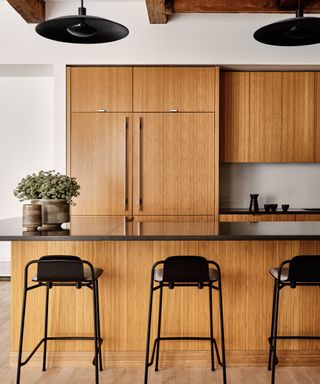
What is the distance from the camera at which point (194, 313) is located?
2984 millimetres

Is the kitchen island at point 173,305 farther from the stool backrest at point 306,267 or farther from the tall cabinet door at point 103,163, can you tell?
the tall cabinet door at point 103,163

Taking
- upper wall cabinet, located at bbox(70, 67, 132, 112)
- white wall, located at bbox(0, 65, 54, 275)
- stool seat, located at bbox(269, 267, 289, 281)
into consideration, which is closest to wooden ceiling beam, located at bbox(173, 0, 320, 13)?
upper wall cabinet, located at bbox(70, 67, 132, 112)

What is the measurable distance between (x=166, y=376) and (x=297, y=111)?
10.6 feet

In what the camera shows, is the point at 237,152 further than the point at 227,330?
Yes

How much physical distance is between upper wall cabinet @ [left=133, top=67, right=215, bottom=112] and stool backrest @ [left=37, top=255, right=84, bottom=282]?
8.28 feet

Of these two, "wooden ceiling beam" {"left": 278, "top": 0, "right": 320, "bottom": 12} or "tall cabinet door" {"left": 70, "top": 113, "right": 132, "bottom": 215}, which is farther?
"tall cabinet door" {"left": 70, "top": 113, "right": 132, "bottom": 215}

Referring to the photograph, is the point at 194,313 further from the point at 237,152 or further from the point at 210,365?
the point at 237,152

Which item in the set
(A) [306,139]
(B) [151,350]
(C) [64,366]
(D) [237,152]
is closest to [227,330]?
(B) [151,350]

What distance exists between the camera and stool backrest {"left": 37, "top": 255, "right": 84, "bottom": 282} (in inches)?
96.8

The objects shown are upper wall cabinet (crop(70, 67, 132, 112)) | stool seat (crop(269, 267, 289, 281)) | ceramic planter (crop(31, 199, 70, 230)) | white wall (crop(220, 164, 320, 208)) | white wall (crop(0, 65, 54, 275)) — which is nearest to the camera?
stool seat (crop(269, 267, 289, 281))

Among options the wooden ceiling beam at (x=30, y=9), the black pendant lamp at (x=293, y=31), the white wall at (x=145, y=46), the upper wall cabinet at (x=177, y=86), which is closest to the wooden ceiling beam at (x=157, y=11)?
the white wall at (x=145, y=46)

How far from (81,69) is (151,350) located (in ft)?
9.82

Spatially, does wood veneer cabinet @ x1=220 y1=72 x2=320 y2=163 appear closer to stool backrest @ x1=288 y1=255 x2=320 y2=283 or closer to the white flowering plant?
the white flowering plant

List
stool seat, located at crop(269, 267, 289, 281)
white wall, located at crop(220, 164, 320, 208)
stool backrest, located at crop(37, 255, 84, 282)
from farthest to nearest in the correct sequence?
white wall, located at crop(220, 164, 320, 208), stool seat, located at crop(269, 267, 289, 281), stool backrest, located at crop(37, 255, 84, 282)
